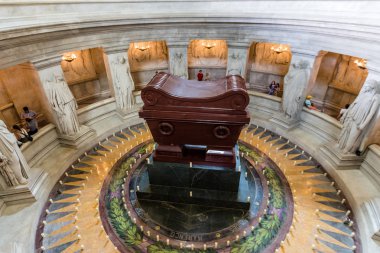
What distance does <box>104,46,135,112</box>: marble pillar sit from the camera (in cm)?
734

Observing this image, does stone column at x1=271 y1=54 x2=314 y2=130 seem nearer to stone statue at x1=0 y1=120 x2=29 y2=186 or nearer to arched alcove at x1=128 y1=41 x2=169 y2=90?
arched alcove at x1=128 y1=41 x2=169 y2=90

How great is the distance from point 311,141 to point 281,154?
1.19 meters

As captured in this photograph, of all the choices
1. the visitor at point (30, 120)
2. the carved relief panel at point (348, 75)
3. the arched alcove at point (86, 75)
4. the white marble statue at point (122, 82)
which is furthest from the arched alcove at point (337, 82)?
the visitor at point (30, 120)

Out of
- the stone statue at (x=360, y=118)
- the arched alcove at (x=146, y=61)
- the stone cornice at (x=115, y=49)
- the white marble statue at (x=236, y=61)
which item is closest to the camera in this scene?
the stone statue at (x=360, y=118)

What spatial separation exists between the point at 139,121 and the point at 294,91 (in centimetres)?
A: 538

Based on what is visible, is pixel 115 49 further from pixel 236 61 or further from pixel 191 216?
pixel 191 216

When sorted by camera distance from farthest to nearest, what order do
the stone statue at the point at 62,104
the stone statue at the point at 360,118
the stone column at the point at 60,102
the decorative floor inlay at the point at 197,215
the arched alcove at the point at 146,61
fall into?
the arched alcove at the point at 146,61
the stone statue at the point at 62,104
the stone column at the point at 60,102
the stone statue at the point at 360,118
the decorative floor inlay at the point at 197,215

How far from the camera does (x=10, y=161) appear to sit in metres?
4.77

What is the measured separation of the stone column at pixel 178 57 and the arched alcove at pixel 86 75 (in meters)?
3.40

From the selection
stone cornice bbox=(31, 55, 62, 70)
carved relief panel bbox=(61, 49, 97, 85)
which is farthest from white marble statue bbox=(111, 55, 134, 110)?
carved relief panel bbox=(61, 49, 97, 85)

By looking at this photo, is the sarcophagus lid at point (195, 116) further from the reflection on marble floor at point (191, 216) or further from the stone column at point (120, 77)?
the stone column at point (120, 77)

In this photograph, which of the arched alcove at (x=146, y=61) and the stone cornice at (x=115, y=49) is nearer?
the stone cornice at (x=115, y=49)

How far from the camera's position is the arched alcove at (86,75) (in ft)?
30.3

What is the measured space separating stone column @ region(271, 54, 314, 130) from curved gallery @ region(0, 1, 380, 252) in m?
0.10
